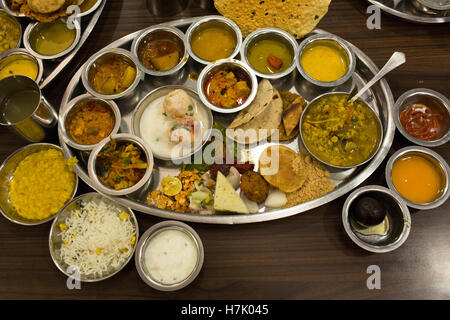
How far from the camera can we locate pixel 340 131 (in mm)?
2721

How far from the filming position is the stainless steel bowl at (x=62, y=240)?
2434mm

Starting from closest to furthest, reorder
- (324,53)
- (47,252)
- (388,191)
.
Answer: (388,191), (47,252), (324,53)

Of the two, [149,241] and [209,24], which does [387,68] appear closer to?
[209,24]

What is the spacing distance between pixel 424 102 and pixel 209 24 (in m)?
2.02

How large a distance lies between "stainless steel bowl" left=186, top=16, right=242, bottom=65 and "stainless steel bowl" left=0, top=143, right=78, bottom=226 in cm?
142

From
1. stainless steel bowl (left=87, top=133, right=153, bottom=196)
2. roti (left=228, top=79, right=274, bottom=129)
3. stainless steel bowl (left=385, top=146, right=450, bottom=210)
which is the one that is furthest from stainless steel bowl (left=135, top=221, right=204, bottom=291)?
stainless steel bowl (left=385, top=146, right=450, bottom=210)

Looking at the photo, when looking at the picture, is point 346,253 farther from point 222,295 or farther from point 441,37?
point 441,37

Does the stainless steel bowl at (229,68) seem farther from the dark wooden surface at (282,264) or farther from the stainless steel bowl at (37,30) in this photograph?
the stainless steel bowl at (37,30)

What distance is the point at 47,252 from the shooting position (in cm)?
265

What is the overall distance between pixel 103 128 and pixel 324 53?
205 centimetres

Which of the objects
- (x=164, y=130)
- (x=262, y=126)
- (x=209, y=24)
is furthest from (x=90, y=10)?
(x=262, y=126)

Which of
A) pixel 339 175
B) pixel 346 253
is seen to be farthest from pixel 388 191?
pixel 346 253

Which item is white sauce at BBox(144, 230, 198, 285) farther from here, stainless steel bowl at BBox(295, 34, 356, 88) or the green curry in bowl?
stainless steel bowl at BBox(295, 34, 356, 88)

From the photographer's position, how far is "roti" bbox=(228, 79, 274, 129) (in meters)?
2.76
